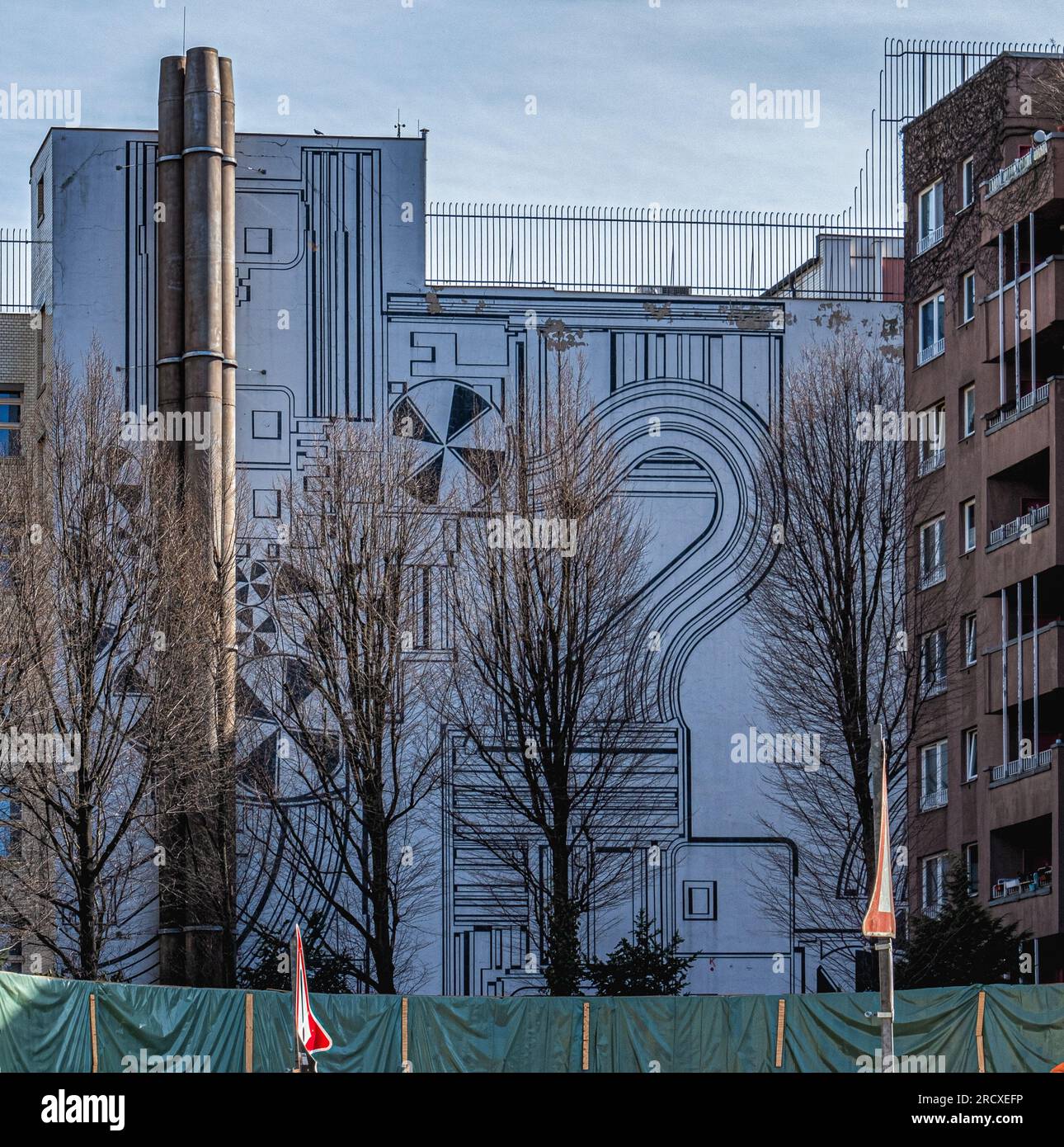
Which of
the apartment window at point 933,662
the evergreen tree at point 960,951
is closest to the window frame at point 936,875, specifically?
the apartment window at point 933,662

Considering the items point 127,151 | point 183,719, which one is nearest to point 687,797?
point 183,719

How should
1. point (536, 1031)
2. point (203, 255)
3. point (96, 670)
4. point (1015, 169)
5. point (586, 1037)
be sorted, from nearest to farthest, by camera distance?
point (586, 1037) → point (536, 1031) → point (96, 670) → point (203, 255) → point (1015, 169)

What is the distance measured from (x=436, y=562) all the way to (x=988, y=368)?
13.1m

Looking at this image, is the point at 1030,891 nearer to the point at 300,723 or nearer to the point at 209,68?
the point at 300,723

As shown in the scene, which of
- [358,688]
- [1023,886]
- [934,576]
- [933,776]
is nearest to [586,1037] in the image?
[358,688]

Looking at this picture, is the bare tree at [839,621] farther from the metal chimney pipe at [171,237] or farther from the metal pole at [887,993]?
the metal pole at [887,993]

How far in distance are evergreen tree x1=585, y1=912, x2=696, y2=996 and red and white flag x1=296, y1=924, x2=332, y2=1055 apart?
12235 millimetres

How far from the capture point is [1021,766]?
5016 cm

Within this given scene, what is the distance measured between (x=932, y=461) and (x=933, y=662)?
6.25m

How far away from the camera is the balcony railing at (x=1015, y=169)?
5078 cm

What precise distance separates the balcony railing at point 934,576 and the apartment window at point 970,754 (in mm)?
3377

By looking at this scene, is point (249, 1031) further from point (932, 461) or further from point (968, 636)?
point (932, 461)

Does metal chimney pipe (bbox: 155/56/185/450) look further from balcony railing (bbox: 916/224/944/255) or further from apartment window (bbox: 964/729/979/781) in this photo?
apartment window (bbox: 964/729/979/781)

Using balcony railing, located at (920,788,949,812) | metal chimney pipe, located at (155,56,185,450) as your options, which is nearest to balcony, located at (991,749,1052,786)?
balcony railing, located at (920,788,949,812)
